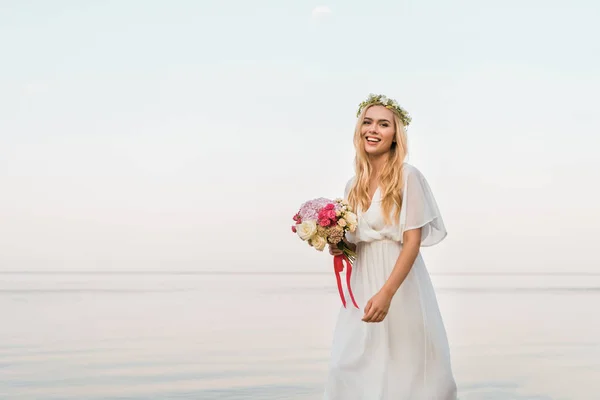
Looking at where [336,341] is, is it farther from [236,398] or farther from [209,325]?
[209,325]

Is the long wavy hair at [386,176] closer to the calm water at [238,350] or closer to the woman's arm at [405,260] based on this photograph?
the woman's arm at [405,260]

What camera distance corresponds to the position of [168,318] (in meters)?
11.9

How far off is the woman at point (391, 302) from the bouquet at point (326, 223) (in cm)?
10

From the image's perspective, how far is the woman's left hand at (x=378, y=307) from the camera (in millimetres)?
3789

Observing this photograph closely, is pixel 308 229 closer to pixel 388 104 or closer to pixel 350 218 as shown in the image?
pixel 350 218

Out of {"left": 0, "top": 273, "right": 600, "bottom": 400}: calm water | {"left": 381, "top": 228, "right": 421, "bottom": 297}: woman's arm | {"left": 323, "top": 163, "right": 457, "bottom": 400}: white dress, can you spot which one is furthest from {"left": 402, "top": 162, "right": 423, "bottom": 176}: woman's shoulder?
{"left": 0, "top": 273, "right": 600, "bottom": 400}: calm water

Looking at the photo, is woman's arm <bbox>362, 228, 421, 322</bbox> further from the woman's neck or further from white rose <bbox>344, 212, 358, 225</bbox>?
the woman's neck

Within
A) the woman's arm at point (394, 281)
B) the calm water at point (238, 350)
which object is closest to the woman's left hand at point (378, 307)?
the woman's arm at point (394, 281)

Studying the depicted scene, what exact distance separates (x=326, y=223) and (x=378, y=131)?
1.79 ft

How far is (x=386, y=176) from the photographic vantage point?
13.5 feet

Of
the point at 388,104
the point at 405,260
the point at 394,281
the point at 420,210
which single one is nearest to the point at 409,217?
the point at 420,210

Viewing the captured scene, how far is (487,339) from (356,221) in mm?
5995

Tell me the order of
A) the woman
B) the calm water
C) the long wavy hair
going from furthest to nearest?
the calm water
the long wavy hair
the woman

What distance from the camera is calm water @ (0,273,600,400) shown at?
21.6 ft
